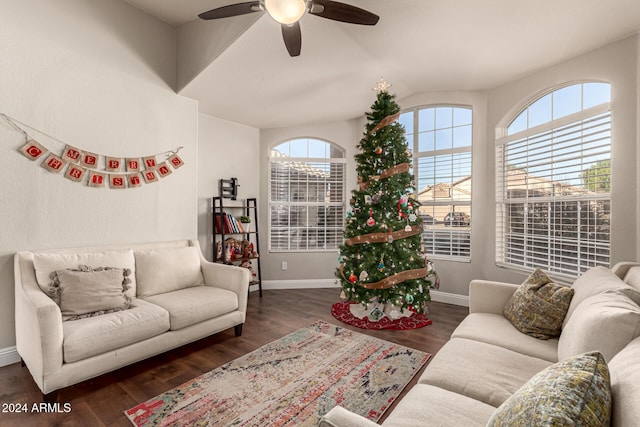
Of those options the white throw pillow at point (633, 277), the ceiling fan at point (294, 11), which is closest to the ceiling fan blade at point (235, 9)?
the ceiling fan at point (294, 11)

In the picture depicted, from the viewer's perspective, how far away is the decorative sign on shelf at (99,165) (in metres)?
2.55

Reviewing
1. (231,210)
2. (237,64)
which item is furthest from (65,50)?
(231,210)

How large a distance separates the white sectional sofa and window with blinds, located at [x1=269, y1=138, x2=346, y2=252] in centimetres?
311

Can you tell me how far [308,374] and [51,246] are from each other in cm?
241

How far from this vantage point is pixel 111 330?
2.07m

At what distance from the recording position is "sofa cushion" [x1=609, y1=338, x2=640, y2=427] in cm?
68

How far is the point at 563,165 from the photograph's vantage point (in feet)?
10.0

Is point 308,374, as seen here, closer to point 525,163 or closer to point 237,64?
point 237,64

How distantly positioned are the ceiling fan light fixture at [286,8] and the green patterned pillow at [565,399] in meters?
2.06

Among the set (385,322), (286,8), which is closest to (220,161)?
(286,8)

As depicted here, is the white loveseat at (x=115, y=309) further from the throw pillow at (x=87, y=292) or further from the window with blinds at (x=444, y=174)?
the window with blinds at (x=444, y=174)

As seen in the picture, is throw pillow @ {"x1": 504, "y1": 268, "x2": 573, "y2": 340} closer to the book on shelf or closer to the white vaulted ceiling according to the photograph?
the white vaulted ceiling

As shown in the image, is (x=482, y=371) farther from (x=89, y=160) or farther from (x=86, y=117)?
(x=86, y=117)

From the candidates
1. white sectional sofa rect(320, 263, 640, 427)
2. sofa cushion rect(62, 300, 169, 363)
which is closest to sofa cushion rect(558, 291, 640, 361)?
white sectional sofa rect(320, 263, 640, 427)
